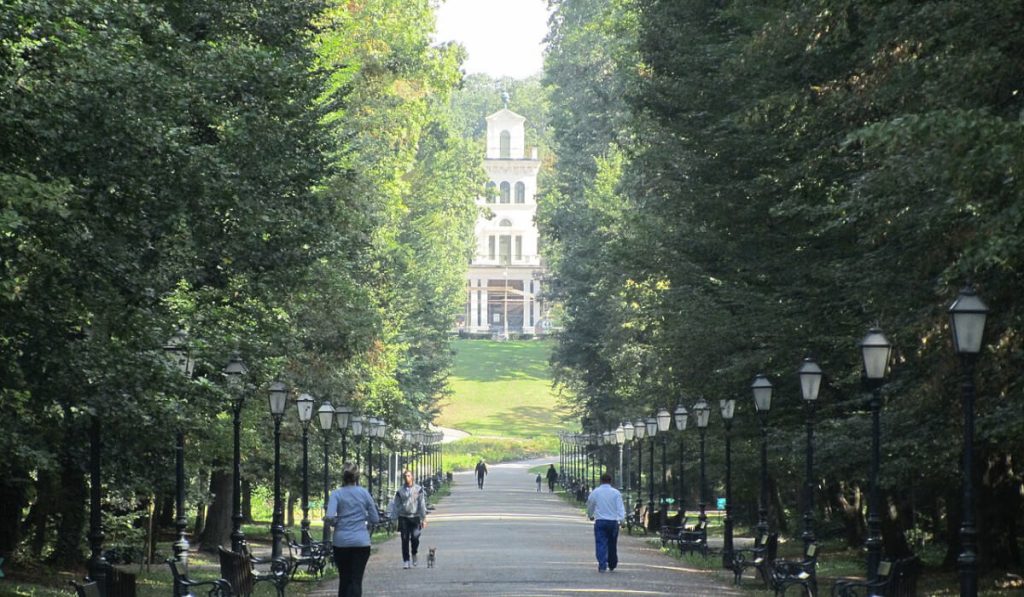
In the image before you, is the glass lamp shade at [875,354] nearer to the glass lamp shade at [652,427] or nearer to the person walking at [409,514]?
the person walking at [409,514]

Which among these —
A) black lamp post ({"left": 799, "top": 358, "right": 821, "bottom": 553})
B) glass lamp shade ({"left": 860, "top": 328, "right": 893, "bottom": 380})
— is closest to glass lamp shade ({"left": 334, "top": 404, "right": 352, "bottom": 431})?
black lamp post ({"left": 799, "top": 358, "right": 821, "bottom": 553})

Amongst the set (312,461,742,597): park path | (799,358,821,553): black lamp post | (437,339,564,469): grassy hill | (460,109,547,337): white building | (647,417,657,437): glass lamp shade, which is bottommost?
(312,461,742,597): park path

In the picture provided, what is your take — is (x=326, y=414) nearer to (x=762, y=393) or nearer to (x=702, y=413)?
(x=702, y=413)

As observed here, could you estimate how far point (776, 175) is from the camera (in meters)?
24.5

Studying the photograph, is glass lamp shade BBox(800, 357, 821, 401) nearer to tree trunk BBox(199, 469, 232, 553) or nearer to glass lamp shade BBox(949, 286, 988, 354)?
glass lamp shade BBox(949, 286, 988, 354)

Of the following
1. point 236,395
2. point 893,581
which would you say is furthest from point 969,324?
point 236,395

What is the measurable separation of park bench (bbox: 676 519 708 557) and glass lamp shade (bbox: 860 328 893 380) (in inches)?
600

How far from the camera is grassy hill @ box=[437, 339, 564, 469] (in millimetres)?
107750

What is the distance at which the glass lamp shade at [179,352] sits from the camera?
55.4 feet

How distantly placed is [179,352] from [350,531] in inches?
103

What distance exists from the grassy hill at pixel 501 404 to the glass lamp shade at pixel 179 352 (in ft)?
270

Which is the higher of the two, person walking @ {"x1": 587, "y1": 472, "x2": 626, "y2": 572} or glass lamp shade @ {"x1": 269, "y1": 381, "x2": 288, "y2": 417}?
glass lamp shade @ {"x1": 269, "y1": 381, "x2": 288, "y2": 417}

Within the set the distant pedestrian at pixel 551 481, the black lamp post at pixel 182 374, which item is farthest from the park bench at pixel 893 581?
the distant pedestrian at pixel 551 481

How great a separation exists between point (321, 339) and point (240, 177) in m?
11.6
